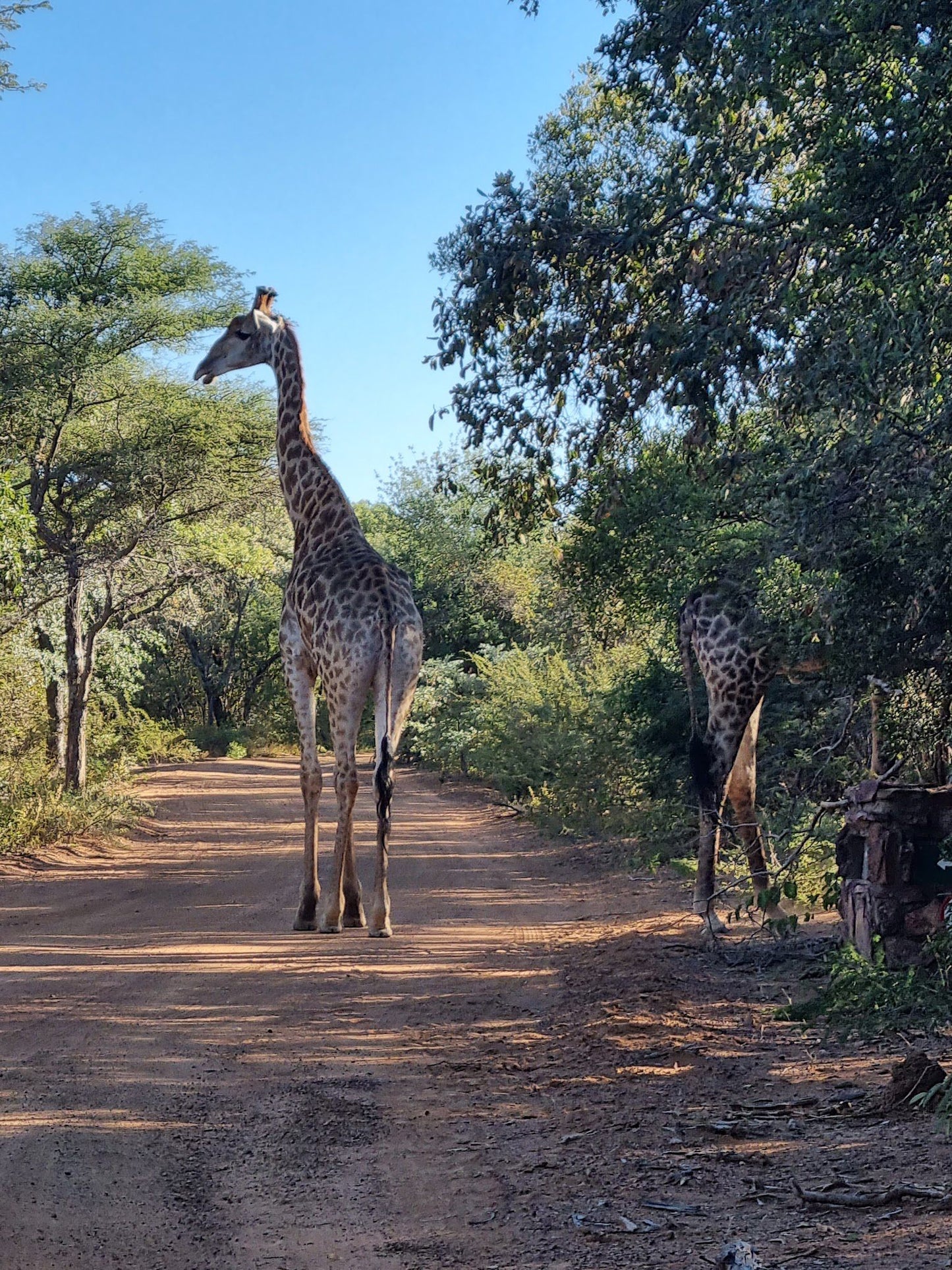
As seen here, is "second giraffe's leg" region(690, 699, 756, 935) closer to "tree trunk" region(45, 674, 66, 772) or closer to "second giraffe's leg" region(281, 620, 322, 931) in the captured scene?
"second giraffe's leg" region(281, 620, 322, 931)

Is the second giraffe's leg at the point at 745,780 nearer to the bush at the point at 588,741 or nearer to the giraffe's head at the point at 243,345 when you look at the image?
the bush at the point at 588,741

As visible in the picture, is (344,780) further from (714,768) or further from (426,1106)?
(426,1106)

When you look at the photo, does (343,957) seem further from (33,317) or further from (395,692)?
(33,317)

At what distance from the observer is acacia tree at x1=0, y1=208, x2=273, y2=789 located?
571 inches

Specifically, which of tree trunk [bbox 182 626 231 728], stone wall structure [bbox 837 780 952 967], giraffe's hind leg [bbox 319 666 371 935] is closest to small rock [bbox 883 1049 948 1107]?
stone wall structure [bbox 837 780 952 967]

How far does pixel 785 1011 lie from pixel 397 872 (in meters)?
6.70

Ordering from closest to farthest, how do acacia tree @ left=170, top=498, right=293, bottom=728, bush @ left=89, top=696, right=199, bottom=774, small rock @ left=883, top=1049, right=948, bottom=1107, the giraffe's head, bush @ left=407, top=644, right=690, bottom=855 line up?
small rock @ left=883, top=1049, right=948, bottom=1107, the giraffe's head, bush @ left=407, top=644, right=690, bottom=855, bush @ left=89, top=696, right=199, bottom=774, acacia tree @ left=170, top=498, right=293, bottom=728

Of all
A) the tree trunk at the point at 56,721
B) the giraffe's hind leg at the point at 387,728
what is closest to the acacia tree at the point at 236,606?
the tree trunk at the point at 56,721

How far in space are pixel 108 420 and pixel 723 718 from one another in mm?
9925

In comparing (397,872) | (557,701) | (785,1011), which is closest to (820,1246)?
(785,1011)

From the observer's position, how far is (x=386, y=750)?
849cm

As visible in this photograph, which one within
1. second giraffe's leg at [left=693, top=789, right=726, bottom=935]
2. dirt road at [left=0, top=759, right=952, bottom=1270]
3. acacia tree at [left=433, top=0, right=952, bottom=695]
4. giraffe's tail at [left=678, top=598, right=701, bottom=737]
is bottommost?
dirt road at [left=0, top=759, right=952, bottom=1270]

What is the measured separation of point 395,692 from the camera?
29.2ft

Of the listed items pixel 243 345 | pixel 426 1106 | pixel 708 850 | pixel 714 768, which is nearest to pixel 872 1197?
pixel 426 1106
